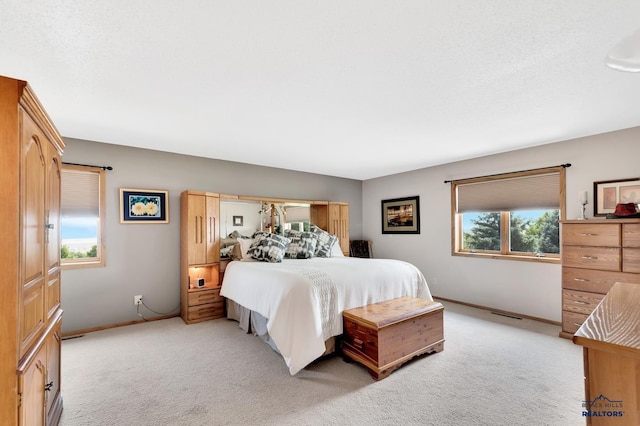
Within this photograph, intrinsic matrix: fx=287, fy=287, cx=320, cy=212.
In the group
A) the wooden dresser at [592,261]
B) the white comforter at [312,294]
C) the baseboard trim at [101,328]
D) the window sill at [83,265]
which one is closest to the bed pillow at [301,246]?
the white comforter at [312,294]

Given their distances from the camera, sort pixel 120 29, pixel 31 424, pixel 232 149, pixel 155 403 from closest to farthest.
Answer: pixel 31 424 < pixel 120 29 < pixel 155 403 < pixel 232 149

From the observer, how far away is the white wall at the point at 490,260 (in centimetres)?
342

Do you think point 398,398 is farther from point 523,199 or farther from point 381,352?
point 523,199

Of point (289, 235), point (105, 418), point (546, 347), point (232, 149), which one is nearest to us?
point (105, 418)

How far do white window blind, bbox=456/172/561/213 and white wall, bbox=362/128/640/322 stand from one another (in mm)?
151

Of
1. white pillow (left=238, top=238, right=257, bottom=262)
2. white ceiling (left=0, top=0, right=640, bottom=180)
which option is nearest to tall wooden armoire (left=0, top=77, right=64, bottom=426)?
white ceiling (left=0, top=0, right=640, bottom=180)

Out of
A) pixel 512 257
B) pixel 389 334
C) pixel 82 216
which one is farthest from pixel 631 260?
pixel 82 216

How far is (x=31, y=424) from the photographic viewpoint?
1.35 m

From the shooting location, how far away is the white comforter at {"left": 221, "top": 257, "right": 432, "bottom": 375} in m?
2.54

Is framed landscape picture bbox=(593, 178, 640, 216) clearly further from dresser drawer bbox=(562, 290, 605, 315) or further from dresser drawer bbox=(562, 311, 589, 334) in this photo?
dresser drawer bbox=(562, 311, 589, 334)

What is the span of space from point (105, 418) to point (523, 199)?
202 inches

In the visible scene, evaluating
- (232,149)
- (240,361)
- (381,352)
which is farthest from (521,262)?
(232,149)

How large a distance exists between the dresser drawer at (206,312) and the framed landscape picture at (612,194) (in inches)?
196

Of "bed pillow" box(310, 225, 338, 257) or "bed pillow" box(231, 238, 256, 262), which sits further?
"bed pillow" box(310, 225, 338, 257)
